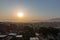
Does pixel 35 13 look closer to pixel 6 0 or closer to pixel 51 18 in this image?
pixel 51 18

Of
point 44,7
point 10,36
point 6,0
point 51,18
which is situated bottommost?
point 10,36

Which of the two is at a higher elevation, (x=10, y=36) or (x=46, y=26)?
(x=46, y=26)

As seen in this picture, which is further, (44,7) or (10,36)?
(44,7)

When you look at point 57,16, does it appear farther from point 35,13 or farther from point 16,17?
point 16,17

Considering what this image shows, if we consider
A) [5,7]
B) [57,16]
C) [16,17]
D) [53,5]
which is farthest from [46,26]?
[5,7]

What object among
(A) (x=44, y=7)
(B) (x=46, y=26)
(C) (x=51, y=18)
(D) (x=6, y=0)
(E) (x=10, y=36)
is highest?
(D) (x=6, y=0)

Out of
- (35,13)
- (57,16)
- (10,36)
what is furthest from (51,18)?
(10,36)

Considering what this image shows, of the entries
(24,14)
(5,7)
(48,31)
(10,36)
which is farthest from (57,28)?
(5,7)

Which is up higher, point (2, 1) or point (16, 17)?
point (2, 1)
